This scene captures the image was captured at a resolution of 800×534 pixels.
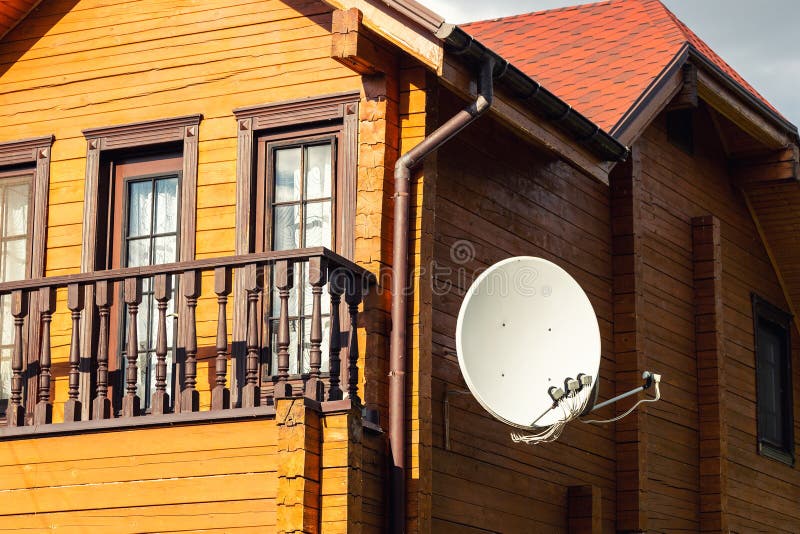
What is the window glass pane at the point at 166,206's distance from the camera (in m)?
11.7

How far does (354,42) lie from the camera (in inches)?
412

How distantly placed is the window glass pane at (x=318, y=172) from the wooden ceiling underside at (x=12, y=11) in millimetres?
2914

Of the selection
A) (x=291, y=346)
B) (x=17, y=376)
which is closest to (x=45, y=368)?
(x=17, y=376)

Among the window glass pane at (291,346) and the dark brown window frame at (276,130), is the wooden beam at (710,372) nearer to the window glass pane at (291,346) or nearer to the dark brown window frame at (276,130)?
the dark brown window frame at (276,130)

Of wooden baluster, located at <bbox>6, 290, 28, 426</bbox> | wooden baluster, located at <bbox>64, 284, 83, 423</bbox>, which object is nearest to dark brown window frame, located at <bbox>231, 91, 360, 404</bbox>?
wooden baluster, located at <bbox>64, 284, 83, 423</bbox>

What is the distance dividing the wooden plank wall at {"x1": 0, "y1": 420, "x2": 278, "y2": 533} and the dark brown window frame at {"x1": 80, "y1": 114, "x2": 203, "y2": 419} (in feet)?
3.87

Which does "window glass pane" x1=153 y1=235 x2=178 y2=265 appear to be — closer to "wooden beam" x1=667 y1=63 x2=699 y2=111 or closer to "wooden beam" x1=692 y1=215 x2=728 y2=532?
"wooden beam" x1=667 y1=63 x2=699 y2=111

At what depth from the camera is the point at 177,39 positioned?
39.3 ft

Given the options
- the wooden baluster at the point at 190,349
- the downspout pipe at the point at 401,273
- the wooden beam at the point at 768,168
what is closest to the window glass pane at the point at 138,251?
the wooden baluster at the point at 190,349

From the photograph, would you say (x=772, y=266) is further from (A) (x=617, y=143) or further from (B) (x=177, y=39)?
(B) (x=177, y=39)

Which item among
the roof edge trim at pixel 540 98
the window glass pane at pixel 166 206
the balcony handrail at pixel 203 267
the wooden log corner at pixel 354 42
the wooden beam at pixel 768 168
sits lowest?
the balcony handrail at pixel 203 267

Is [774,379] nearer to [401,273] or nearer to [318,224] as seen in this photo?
[318,224]

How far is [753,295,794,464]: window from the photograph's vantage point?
15930 millimetres

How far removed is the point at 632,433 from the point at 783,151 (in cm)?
385
